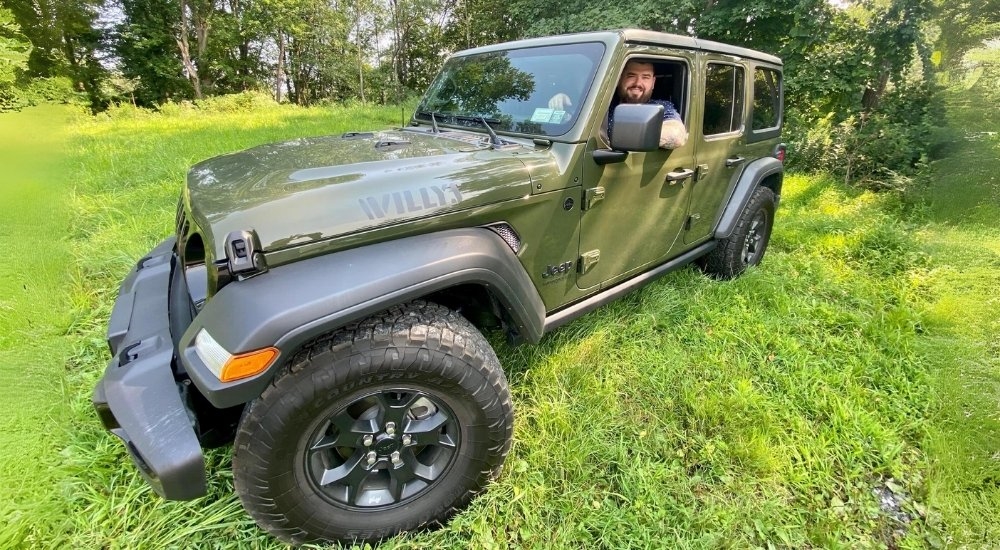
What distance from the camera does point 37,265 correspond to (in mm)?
2930

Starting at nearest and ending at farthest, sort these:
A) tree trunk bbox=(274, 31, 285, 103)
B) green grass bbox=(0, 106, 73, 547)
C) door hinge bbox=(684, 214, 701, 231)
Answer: green grass bbox=(0, 106, 73, 547)
door hinge bbox=(684, 214, 701, 231)
tree trunk bbox=(274, 31, 285, 103)

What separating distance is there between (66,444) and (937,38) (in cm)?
1005

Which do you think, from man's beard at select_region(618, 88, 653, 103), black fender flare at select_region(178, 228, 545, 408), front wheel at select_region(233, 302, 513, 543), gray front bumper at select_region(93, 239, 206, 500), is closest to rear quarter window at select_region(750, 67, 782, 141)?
man's beard at select_region(618, 88, 653, 103)

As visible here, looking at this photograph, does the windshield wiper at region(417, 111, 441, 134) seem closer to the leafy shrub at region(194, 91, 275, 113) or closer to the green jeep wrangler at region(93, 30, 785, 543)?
the green jeep wrangler at region(93, 30, 785, 543)

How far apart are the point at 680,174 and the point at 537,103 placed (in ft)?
3.31

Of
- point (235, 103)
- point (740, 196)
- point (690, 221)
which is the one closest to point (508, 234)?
point (690, 221)

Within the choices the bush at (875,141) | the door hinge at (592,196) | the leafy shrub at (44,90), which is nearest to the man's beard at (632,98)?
the door hinge at (592,196)

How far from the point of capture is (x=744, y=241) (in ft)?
12.5

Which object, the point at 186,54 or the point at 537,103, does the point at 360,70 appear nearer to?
the point at 186,54

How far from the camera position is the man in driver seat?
233cm

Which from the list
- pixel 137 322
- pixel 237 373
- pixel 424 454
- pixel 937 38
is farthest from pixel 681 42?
pixel 937 38

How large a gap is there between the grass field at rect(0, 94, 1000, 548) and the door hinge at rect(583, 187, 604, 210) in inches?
36.8

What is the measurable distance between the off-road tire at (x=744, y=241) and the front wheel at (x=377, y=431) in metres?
2.64

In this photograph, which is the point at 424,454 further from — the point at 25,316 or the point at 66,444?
the point at 25,316
